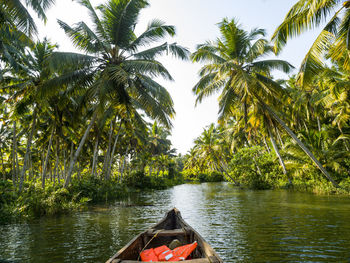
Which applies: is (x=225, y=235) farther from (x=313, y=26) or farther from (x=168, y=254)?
(x=313, y=26)

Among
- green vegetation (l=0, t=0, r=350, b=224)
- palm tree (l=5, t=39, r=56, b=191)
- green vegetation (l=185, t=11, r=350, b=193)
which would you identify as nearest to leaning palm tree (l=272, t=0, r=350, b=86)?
green vegetation (l=0, t=0, r=350, b=224)

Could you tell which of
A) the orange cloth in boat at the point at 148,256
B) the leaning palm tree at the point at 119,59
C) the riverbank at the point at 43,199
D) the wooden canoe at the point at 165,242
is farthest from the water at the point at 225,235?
the leaning palm tree at the point at 119,59

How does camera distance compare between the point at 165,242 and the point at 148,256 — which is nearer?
the point at 148,256

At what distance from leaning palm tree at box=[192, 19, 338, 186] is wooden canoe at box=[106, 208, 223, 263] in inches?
372

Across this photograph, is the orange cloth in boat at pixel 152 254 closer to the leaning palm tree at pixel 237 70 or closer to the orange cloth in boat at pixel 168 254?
the orange cloth in boat at pixel 168 254

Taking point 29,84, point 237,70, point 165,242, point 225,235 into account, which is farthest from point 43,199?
point 237,70

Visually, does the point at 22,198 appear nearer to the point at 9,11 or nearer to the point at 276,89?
the point at 9,11

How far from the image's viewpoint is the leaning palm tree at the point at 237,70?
44.2 ft

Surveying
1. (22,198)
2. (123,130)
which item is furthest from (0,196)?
(123,130)

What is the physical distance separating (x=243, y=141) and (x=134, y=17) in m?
25.5

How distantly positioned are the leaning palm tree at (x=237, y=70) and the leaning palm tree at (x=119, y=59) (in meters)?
3.62

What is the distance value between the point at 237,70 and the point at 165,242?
35.5 feet

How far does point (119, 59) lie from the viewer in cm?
1199

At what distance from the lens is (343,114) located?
15.6 metres
